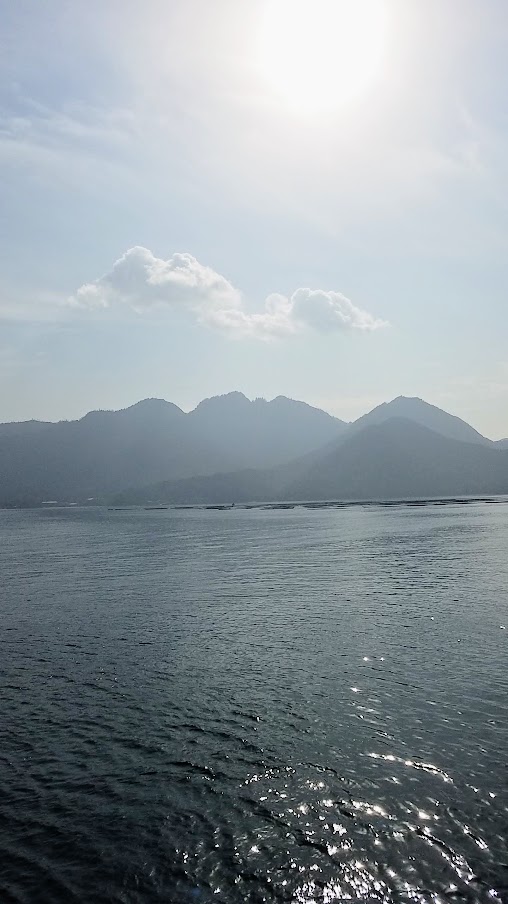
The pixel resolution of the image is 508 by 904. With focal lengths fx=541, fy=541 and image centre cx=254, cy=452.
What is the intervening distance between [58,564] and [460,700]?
86.9 m

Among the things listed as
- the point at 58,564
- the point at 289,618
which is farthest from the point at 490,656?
the point at 58,564

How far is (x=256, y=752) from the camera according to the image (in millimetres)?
25750

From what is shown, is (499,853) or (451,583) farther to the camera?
(451,583)

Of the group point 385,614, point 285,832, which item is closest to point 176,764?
point 285,832

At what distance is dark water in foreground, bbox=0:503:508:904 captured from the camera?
17.9 m

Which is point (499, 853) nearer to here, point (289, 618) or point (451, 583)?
point (289, 618)

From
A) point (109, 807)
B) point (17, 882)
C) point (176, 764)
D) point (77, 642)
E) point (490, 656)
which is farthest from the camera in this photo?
point (77, 642)

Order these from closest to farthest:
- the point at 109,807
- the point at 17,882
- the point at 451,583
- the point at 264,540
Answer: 1. the point at 17,882
2. the point at 109,807
3. the point at 451,583
4. the point at 264,540

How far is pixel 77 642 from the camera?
150 feet

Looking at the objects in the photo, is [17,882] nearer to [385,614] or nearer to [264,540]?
[385,614]

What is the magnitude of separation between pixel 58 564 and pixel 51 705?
75084mm

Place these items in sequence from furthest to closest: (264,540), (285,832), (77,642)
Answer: (264,540)
(77,642)
(285,832)

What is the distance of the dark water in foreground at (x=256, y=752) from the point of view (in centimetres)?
1791

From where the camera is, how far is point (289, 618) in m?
53.2
